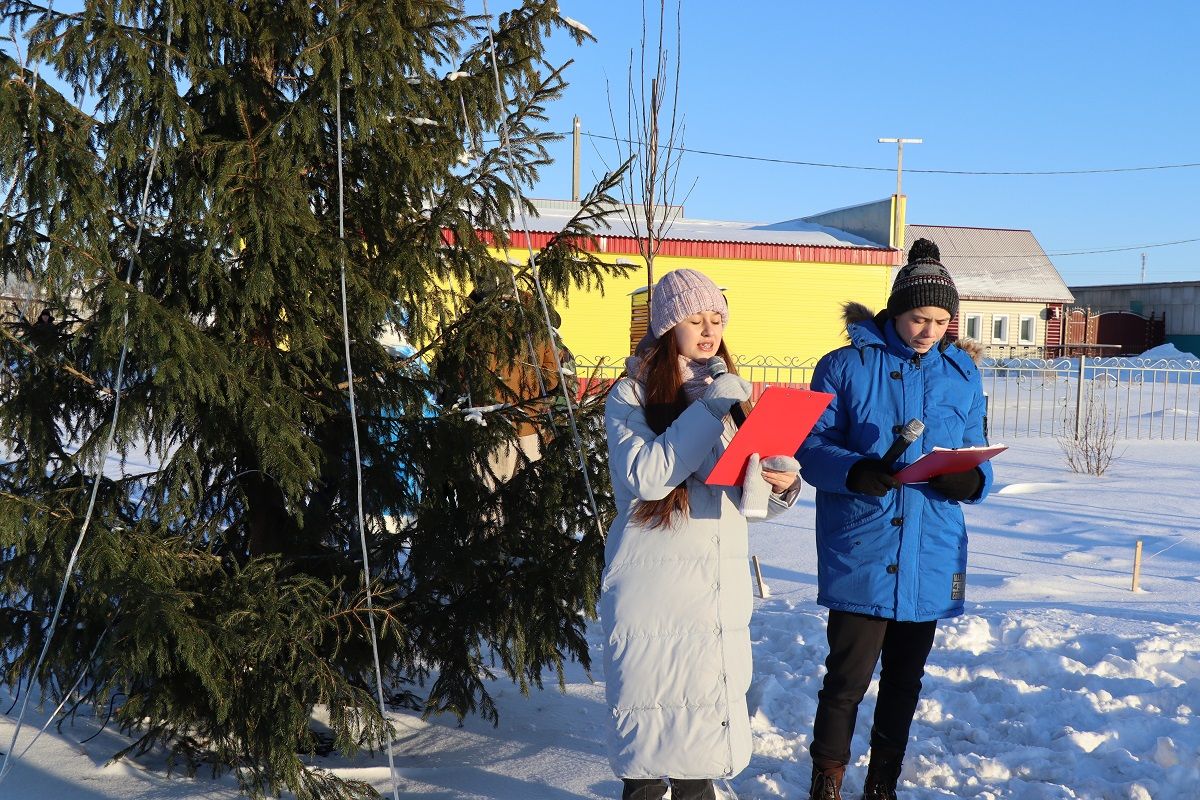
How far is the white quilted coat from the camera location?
8.25 feet

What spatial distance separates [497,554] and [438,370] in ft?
2.54

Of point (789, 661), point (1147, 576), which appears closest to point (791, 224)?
point (1147, 576)

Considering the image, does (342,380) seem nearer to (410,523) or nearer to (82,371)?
(410,523)

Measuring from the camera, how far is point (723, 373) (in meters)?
2.60

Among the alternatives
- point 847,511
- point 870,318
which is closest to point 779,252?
point 870,318

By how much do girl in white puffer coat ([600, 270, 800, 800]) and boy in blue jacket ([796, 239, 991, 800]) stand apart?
53 centimetres

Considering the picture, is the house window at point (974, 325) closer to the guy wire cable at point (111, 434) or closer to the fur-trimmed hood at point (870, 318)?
the fur-trimmed hood at point (870, 318)

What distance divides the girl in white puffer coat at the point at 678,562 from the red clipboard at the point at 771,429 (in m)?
0.04

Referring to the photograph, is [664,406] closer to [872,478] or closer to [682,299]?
[682,299]

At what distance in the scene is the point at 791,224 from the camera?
29125 millimetres

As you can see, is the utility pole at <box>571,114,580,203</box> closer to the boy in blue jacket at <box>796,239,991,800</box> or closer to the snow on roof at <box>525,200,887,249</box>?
the snow on roof at <box>525,200,887,249</box>

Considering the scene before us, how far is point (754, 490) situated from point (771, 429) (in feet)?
0.55

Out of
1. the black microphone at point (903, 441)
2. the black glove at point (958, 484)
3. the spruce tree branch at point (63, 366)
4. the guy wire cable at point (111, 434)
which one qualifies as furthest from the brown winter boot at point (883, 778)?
the spruce tree branch at point (63, 366)

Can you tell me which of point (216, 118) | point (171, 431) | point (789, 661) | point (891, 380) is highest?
point (216, 118)
